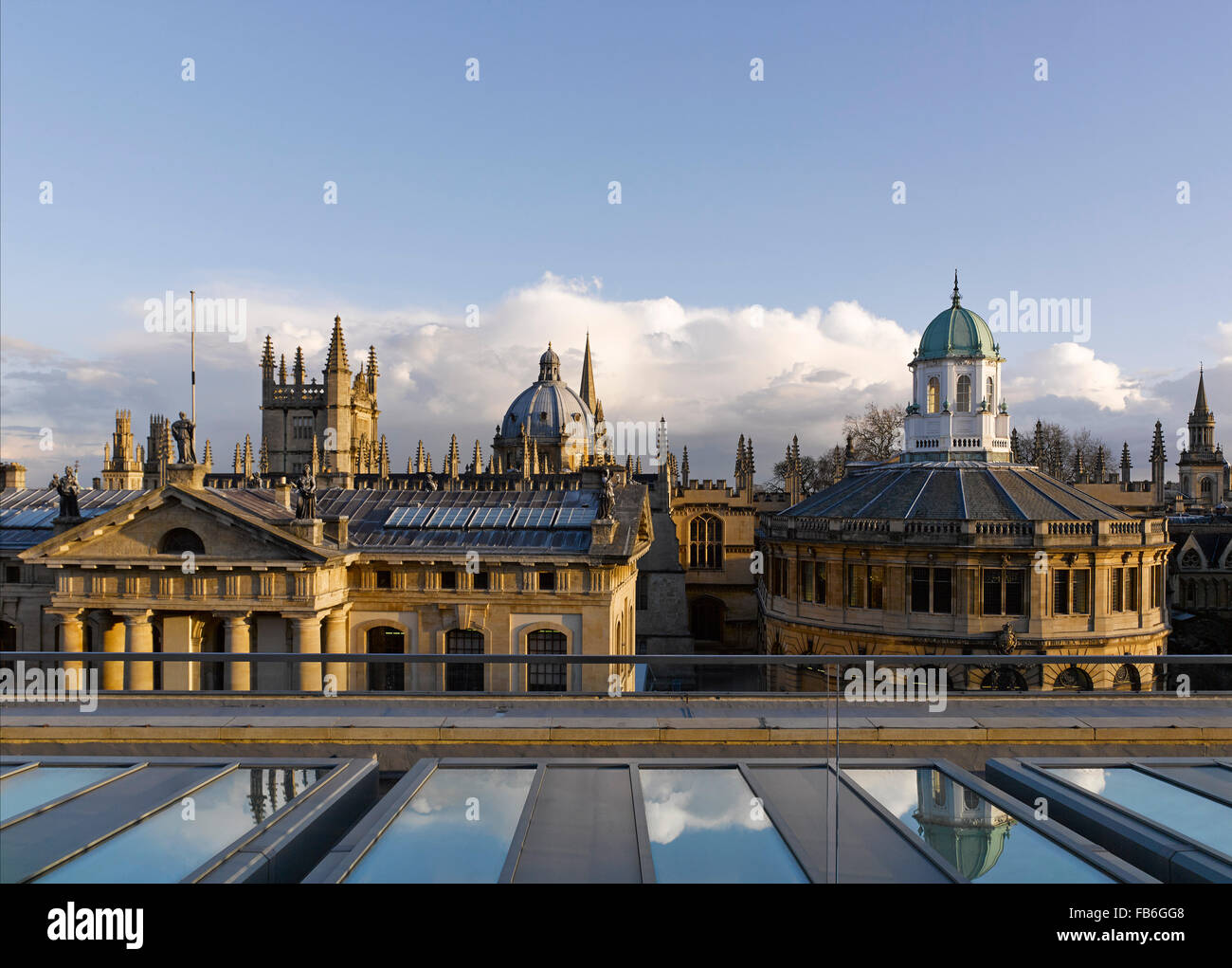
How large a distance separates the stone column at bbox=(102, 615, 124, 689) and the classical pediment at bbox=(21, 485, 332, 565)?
116 inches

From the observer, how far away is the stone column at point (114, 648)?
28.9 metres

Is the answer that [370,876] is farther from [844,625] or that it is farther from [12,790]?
[844,625]

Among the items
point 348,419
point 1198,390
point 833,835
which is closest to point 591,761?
point 833,835

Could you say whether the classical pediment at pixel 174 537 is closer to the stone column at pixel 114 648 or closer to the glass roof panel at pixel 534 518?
the stone column at pixel 114 648

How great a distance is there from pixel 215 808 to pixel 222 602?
2412 cm

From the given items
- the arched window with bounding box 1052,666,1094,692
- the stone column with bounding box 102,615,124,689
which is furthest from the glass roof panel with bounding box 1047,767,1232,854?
the arched window with bounding box 1052,666,1094,692

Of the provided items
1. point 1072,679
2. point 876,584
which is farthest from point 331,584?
point 1072,679

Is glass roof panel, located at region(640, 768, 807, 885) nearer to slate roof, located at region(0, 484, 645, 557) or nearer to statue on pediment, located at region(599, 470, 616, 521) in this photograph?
slate roof, located at region(0, 484, 645, 557)

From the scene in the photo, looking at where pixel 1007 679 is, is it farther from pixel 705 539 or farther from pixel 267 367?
pixel 267 367

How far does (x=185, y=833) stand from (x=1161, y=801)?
843cm

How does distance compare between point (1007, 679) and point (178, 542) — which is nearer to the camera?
point (178, 542)

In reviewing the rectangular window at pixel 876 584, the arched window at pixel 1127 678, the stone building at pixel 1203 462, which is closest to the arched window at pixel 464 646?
the rectangular window at pixel 876 584

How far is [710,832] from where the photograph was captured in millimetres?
6730

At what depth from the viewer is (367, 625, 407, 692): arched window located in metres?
31.0
